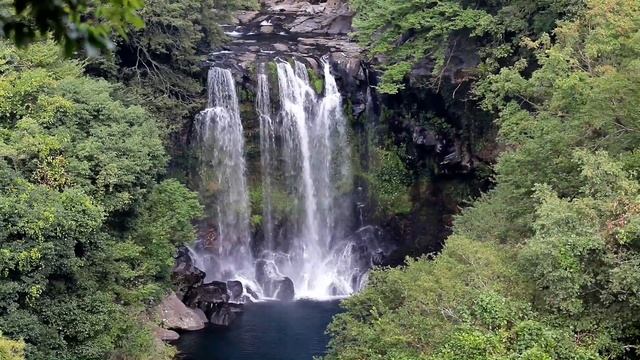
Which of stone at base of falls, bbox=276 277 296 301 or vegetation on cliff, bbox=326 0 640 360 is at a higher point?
vegetation on cliff, bbox=326 0 640 360

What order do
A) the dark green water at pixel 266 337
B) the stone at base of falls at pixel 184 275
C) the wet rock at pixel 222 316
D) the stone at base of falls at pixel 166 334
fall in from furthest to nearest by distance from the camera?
the stone at base of falls at pixel 184 275
the wet rock at pixel 222 316
the stone at base of falls at pixel 166 334
the dark green water at pixel 266 337

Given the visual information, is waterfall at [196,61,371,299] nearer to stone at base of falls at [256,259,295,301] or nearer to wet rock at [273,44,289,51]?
stone at base of falls at [256,259,295,301]

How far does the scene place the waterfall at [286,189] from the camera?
80.0 feet

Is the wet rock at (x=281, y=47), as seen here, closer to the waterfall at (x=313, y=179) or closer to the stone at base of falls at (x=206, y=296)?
the waterfall at (x=313, y=179)

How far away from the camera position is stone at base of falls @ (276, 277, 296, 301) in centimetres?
2305

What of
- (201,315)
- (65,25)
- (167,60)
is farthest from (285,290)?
(65,25)

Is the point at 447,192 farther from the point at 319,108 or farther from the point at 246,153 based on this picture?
the point at 246,153

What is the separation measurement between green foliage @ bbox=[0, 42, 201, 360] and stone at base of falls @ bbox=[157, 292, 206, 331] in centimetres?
199

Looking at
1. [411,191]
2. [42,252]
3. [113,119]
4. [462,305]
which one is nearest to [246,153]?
[411,191]

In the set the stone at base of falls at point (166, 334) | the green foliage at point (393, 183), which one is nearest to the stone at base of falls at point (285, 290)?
the stone at base of falls at point (166, 334)

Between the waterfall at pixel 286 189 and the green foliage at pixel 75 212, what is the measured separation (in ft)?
19.1

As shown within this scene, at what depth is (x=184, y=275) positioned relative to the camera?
71.9 feet

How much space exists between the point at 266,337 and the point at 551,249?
11.3m

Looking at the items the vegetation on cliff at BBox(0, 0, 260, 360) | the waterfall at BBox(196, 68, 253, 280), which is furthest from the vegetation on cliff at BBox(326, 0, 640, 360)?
the waterfall at BBox(196, 68, 253, 280)
